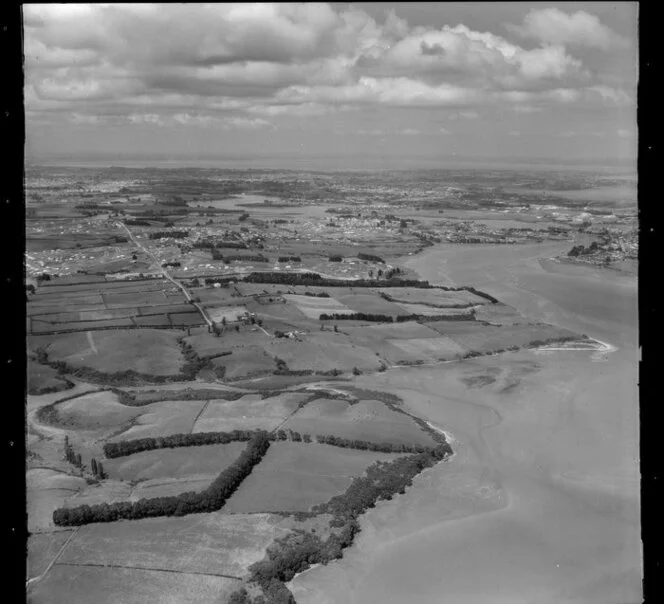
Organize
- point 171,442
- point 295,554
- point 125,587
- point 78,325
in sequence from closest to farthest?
point 125,587 < point 295,554 < point 171,442 < point 78,325

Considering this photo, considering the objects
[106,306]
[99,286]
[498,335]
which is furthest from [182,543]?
[99,286]

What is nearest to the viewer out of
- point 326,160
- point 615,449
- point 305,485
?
point 305,485

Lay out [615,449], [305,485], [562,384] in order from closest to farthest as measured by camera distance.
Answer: [305,485] → [615,449] → [562,384]

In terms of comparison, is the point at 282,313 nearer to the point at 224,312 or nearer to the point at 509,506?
the point at 224,312

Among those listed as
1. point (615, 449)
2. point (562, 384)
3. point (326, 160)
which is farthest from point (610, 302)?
point (326, 160)

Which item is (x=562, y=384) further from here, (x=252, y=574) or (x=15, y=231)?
(x=15, y=231)

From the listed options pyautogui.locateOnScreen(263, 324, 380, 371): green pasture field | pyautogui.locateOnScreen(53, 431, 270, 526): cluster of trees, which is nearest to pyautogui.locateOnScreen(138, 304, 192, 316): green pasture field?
pyautogui.locateOnScreen(263, 324, 380, 371): green pasture field

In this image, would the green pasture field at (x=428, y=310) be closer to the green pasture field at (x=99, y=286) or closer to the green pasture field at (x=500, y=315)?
the green pasture field at (x=500, y=315)

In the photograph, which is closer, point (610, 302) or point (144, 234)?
point (610, 302)
